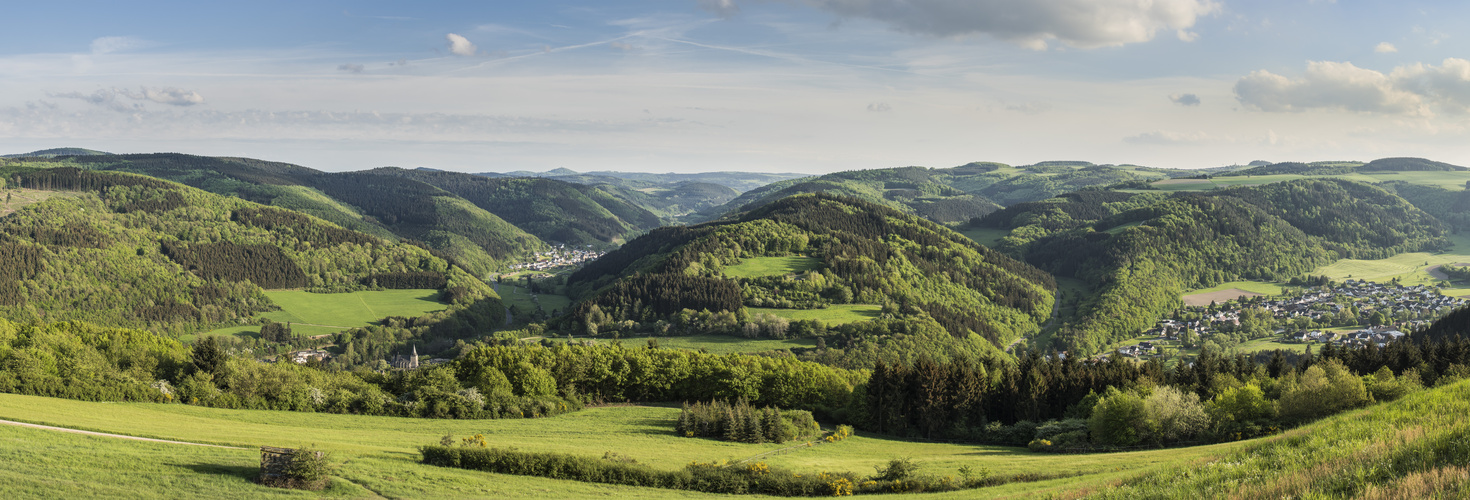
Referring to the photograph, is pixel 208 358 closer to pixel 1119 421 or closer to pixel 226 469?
pixel 226 469

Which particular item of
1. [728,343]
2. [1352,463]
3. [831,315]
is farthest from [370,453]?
[831,315]

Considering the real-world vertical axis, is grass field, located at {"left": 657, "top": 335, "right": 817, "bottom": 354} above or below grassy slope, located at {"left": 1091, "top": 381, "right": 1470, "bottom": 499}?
below

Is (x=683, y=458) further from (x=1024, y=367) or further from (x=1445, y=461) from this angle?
(x=1024, y=367)

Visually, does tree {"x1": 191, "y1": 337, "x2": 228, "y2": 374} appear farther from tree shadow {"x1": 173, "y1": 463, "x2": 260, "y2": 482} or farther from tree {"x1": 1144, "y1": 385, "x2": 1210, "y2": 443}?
tree {"x1": 1144, "y1": 385, "x2": 1210, "y2": 443}

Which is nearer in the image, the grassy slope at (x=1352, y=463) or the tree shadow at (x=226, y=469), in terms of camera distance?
the grassy slope at (x=1352, y=463)

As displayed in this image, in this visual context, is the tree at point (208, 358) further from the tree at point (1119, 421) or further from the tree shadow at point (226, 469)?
the tree at point (1119, 421)

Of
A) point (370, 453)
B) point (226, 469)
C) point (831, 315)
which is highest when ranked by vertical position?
point (226, 469)

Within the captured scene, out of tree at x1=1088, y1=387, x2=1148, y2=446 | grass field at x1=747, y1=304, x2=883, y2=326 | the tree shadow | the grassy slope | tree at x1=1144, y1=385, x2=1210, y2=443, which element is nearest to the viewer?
the grassy slope

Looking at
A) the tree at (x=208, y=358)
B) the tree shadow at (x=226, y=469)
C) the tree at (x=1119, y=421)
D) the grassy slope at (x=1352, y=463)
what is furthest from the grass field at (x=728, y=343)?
the grassy slope at (x=1352, y=463)

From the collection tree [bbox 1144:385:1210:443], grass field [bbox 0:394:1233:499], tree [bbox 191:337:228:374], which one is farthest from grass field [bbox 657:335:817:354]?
tree [bbox 1144:385:1210:443]
